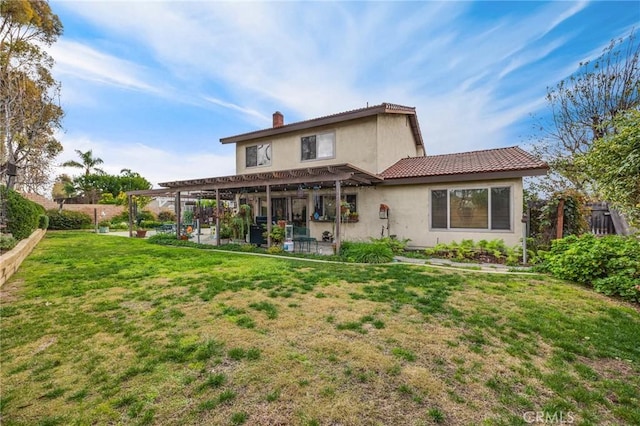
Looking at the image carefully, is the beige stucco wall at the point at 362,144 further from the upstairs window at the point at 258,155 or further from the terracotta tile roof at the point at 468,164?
the terracotta tile roof at the point at 468,164

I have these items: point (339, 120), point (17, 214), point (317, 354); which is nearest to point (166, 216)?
point (17, 214)

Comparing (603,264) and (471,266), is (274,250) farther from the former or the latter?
(603,264)

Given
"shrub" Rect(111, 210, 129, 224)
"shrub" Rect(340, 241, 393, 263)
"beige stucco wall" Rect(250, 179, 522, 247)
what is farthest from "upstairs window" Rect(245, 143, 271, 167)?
"shrub" Rect(111, 210, 129, 224)

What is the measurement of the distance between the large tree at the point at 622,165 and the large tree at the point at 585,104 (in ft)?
19.9

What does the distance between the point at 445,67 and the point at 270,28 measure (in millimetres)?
9052

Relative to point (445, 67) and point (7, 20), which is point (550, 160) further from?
point (7, 20)

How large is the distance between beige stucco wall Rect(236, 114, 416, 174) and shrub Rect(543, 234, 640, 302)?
265 inches

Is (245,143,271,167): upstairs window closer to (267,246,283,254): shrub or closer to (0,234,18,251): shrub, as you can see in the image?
(267,246,283,254): shrub

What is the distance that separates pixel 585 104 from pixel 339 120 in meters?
11.1

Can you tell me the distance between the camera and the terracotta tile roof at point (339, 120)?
11330 mm

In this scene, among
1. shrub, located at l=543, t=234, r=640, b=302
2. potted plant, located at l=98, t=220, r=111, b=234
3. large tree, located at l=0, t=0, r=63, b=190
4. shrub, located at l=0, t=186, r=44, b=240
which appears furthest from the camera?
potted plant, located at l=98, t=220, r=111, b=234

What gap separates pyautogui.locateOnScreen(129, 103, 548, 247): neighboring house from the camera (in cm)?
925

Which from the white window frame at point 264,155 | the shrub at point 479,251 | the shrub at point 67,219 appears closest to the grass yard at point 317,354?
the shrub at point 479,251

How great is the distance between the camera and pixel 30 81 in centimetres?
1848
